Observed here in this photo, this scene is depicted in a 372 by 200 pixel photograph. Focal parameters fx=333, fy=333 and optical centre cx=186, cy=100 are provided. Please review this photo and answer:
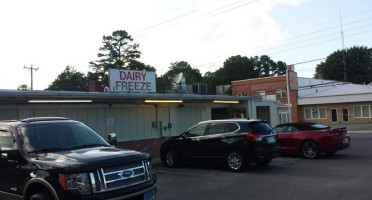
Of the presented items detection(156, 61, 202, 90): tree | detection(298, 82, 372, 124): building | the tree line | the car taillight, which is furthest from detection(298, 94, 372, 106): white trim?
detection(156, 61, 202, 90): tree

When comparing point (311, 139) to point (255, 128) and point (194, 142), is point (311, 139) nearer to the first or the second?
point (255, 128)

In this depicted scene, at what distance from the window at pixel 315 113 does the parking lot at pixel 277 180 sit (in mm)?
33061

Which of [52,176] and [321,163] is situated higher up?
[52,176]

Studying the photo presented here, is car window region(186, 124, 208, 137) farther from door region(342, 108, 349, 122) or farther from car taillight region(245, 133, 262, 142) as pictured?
door region(342, 108, 349, 122)

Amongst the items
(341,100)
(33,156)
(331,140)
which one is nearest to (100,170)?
(33,156)

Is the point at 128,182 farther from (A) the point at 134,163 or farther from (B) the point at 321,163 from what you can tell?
(B) the point at 321,163

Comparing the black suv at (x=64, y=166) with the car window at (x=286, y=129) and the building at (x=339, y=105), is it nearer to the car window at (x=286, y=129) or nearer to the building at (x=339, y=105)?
the car window at (x=286, y=129)

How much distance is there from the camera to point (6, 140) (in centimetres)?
618

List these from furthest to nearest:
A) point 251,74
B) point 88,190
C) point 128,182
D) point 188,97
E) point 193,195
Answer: point 251,74 → point 188,97 → point 193,195 → point 128,182 → point 88,190

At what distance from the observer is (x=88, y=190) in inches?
190

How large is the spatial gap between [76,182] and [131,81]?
10.9 m

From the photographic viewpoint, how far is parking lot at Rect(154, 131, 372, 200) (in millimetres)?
7820

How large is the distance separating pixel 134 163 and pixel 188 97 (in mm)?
10469

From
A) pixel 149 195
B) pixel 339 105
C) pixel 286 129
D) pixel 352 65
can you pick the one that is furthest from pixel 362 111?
pixel 149 195
